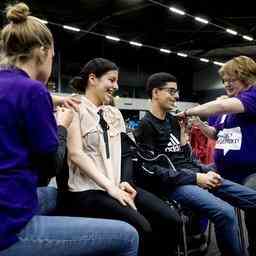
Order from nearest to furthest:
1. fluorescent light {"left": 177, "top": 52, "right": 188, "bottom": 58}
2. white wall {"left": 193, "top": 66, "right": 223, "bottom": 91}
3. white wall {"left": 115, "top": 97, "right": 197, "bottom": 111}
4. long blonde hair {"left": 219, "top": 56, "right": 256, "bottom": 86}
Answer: long blonde hair {"left": 219, "top": 56, "right": 256, "bottom": 86} → white wall {"left": 115, "top": 97, "right": 197, "bottom": 111} → fluorescent light {"left": 177, "top": 52, "right": 188, "bottom": 58} → white wall {"left": 193, "top": 66, "right": 223, "bottom": 91}

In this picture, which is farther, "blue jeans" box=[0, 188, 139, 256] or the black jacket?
the black jacket

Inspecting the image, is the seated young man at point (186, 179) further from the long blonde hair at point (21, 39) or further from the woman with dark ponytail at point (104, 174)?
the long blonde hair at point (21, 39)

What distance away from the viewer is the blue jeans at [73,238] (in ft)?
4.33

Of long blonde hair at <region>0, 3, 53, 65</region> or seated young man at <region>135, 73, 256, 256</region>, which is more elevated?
long blonde hair at <region>0, 3, 53, 65</region>

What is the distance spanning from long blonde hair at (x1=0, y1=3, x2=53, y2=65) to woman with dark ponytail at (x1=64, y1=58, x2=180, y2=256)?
0.70 metres

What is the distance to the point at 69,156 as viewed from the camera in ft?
6.84

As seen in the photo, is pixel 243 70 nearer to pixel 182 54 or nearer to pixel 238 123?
pixel 238 123

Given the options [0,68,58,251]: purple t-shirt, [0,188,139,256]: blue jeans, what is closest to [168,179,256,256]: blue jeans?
[0,188,139,256]: blue jeans

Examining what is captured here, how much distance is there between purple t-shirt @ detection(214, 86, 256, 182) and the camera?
244 centimetres

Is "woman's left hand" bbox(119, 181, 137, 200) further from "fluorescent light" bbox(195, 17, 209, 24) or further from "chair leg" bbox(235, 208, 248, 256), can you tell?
"fluorescent light" bbox(195, 17, 209, 24)

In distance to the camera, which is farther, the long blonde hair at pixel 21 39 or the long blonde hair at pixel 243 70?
the long blonde hair at pixel 243 70

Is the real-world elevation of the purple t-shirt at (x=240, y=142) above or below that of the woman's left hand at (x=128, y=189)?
above

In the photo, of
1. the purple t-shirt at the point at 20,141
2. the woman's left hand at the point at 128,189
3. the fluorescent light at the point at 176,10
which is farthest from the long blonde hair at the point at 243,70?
the fluorescent light at the point at 176,10

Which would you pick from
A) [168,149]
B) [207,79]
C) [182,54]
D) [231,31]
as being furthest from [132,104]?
[168,149]
